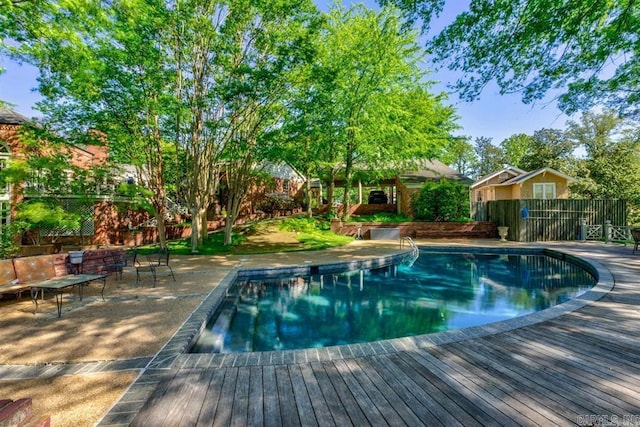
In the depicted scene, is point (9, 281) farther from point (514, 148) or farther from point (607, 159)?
point (514, 148)

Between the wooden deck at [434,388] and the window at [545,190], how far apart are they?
22.0 m

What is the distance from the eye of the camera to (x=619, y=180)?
23375 mm

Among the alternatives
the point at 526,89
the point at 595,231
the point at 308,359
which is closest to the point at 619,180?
the point at 595,231

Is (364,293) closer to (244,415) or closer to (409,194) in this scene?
(244,415)

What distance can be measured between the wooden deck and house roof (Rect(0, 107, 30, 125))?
18.9 metres

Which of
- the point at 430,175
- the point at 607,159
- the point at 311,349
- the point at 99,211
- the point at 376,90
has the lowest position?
the point at 311,349

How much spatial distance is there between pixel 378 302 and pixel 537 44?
8.65 meters

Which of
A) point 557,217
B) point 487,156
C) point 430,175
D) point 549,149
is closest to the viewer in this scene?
point 557,217

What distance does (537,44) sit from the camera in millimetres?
8734

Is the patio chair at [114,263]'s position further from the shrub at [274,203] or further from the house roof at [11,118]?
the shrub at [274,203]

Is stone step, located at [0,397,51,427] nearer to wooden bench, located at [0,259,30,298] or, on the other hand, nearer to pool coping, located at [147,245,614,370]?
pool coping, located at [147,245,614,370]

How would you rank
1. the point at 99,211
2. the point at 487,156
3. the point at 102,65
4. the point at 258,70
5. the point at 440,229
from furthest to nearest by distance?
the point at 487,156 → the point at 440,229 → the point at 99,211 → the point at 258,70 → the point at 102,65

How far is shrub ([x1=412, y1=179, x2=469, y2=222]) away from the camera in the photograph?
19.0 meters

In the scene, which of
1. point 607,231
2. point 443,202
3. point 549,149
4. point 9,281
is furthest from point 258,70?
point 549,149
